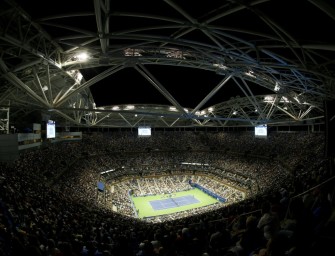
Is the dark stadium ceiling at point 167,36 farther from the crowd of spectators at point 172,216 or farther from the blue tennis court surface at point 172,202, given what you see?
the blue tennis court surface at point 172,202

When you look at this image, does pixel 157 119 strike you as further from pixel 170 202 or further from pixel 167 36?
pixel 167 36

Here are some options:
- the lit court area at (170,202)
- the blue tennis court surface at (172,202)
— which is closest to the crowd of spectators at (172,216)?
the lit court area at (170,202)

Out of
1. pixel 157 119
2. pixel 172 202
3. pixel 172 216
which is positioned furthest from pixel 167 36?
pixel 157 119

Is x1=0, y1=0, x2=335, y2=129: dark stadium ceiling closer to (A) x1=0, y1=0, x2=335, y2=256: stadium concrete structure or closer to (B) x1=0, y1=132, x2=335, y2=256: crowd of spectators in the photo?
(A) x1=0, y1=0, x2=335, y2=256: stadium concrete structure

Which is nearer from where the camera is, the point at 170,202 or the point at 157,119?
the point at 170,202

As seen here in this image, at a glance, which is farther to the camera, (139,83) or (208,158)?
(208,158)

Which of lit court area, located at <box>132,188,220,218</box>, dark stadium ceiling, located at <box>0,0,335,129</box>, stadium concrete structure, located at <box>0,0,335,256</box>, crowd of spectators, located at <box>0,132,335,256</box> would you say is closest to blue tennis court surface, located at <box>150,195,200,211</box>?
lit court area, located at <box>132,188,220,218</box>

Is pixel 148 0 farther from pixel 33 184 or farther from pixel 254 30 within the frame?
pixel 33 184

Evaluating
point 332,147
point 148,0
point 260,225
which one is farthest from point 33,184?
point 332,147
